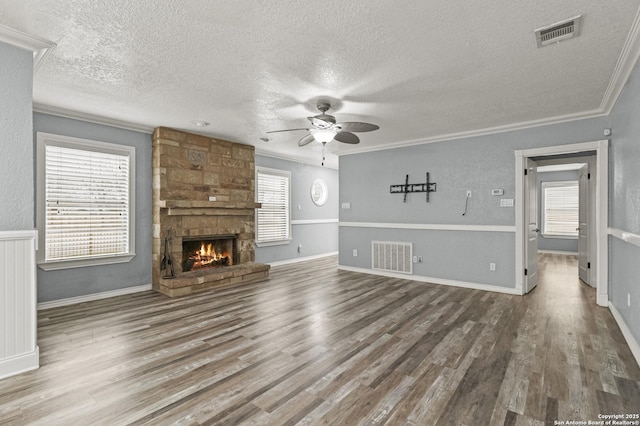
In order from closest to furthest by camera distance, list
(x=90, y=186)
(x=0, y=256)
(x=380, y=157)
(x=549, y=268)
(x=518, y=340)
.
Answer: (x=0, y=256), (x=518, y=340), (x=90, y=186), (x=380, y=157), (x=549, y=268)

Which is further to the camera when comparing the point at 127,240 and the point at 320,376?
the point at 127,240

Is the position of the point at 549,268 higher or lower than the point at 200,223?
lower

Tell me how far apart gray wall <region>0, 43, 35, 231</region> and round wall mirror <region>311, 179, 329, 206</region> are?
20.8ft

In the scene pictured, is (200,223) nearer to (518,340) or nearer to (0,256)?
(0,256)

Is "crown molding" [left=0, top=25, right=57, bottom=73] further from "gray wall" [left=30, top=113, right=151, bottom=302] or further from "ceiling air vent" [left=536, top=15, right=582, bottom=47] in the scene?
"ceiling air vent" [left=536, top=15, right=582, bottom=47]

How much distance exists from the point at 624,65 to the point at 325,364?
3675mm

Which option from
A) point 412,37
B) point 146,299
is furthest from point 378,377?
point 146,299

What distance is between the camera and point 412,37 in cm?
239

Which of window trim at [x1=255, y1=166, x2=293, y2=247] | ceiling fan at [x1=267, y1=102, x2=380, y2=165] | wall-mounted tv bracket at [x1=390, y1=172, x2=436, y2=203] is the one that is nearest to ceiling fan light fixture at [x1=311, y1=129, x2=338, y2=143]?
ceiling fan at [x1=267, y1=102, x2=380, y2=165]

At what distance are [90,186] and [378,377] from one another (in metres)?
4.62

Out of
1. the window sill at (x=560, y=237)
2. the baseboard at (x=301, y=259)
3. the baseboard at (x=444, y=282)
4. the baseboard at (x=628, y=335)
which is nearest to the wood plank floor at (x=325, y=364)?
the baseboard at (x=628, y=335)

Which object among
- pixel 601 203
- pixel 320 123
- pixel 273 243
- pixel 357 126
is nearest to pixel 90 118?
pixel 320 123

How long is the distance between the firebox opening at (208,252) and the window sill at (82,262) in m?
0.87

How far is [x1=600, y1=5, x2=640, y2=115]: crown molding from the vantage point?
2321 millimetres
